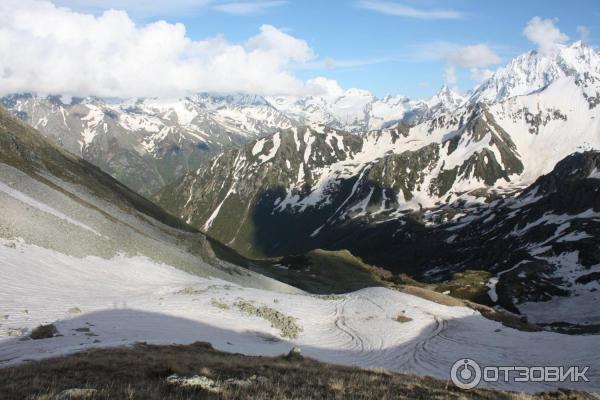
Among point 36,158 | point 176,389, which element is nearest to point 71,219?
point 36,158

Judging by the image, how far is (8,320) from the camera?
102ft

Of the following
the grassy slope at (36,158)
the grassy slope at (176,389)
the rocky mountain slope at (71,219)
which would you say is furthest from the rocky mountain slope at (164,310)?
the grassy slope at (176,389)

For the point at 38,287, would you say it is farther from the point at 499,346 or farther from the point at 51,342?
the point at 499,346

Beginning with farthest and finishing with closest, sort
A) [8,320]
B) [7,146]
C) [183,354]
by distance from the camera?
[7,146] < [8,320] < [183,354]

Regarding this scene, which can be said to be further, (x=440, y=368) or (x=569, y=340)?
(x=569, y=340)

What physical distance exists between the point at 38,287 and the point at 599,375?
45.4 meters

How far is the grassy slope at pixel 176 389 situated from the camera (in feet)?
51.5

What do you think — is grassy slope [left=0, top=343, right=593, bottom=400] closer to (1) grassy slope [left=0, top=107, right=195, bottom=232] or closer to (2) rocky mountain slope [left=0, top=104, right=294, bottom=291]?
(2) rocky mountain slope [left=0, top=104, right=294, bottom=291]

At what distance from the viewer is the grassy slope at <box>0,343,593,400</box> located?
51.5 feet

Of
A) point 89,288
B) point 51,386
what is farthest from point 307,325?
point 51,386

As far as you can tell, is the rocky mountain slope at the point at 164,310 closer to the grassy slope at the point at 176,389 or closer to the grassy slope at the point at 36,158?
the grassy slope at the point at 36,158

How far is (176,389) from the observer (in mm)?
16203

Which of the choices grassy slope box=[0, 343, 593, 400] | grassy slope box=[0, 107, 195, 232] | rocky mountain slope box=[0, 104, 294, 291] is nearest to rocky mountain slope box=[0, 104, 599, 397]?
rocky mountain slope box=[0, 104, 294, 291]

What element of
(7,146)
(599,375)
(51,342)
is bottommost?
(51,342)
